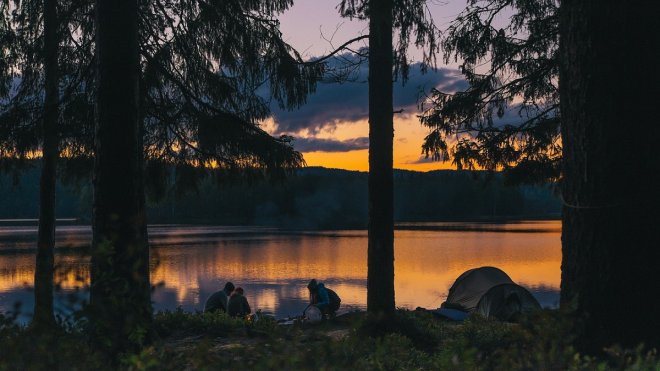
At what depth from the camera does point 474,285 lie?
1886 cm

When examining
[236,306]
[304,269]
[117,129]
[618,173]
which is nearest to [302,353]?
[618,173]

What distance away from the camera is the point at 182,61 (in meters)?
11.7

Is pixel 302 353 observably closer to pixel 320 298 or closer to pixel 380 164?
pixel 380 164

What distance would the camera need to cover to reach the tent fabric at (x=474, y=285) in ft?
60.4

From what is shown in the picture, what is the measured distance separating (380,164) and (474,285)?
9.62m

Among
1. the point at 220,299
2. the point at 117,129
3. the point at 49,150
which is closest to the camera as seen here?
the point at 117,129

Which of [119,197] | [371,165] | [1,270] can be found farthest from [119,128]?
[1,270]

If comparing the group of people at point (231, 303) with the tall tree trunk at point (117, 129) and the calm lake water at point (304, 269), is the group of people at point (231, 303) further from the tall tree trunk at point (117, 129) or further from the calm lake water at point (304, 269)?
the tall tree trunk at point (117, 129)

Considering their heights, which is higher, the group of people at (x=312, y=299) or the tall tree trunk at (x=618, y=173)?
the tall tree trunk at (x=618, y=173)

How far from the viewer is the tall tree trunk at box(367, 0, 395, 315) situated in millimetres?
10422

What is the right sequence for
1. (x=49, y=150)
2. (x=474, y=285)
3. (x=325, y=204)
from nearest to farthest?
1. (x=49, y=150)
2. (x=474, y=285)
3. (x=325, y=204)

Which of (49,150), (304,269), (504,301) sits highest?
(49,150)

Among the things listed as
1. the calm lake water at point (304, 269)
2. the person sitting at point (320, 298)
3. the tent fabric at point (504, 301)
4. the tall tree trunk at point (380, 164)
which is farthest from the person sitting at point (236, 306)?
the tent fabric at point (504, 301)

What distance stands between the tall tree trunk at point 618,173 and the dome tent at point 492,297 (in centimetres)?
1239
